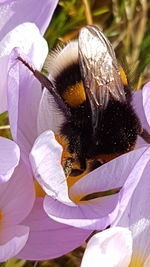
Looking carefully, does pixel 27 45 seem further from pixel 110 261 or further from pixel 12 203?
pixel 110 261

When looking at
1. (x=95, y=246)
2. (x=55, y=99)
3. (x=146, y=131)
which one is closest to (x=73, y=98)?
(x=55, y=99)

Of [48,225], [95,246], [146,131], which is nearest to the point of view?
[95,246]

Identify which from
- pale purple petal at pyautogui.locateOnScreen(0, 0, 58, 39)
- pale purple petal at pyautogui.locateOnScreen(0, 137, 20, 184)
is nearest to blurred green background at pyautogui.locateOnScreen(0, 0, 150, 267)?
pale purple petal at pyautogui.locateOnScreen(0, 0, 58, 39)

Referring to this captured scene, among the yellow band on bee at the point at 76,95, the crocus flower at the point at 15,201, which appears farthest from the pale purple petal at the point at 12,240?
the yellow band on bee at the point at 76,95

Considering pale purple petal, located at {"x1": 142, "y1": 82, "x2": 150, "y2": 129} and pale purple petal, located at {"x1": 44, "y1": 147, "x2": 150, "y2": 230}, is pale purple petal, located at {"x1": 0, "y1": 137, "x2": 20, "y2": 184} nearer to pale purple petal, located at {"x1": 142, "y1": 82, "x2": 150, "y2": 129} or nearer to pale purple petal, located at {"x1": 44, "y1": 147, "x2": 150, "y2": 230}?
pale purple petal, located at {"x1": 44, "y1": 147, "x2": 150, "y2": 230}

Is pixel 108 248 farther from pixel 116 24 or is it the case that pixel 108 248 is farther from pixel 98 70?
pixel 116 24

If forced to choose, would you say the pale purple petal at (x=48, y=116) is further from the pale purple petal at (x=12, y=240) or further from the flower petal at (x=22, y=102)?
the pale purple petal at (x=12, y=240)
